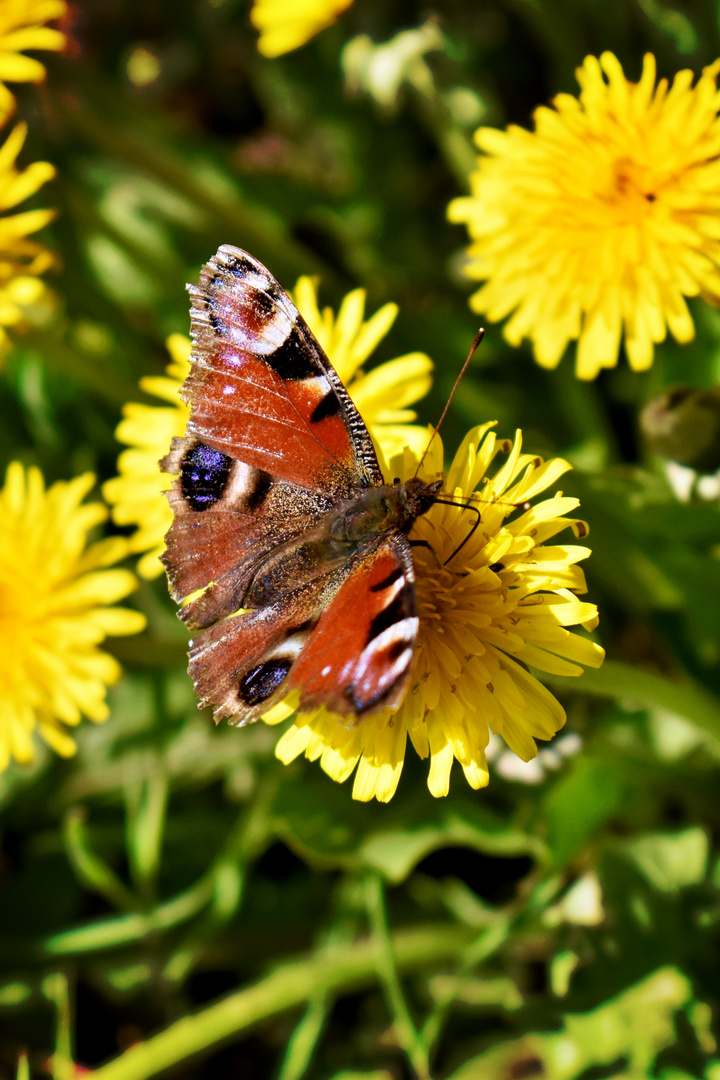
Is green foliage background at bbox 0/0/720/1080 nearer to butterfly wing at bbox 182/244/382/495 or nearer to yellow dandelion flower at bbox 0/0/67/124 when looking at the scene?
yellow dandelion flower at bbox 0/0/67/124

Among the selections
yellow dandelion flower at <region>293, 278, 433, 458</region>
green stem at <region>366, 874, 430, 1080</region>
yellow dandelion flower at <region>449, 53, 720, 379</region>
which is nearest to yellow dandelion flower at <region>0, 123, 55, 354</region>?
yellow dandelion flower at <region>293, 278, 433, 458</region>

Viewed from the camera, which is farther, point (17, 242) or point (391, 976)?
point (17, 242)

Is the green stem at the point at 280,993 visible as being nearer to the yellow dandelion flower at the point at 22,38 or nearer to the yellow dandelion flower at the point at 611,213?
the yellow dandelion flower at the point at 611,213

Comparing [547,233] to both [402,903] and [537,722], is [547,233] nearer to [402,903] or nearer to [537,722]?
[537,722]

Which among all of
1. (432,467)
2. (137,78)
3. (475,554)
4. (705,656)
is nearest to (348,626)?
(475,554)

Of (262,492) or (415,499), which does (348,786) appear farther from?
(415,499)

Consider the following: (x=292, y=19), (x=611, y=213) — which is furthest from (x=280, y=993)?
(x=292, y=19)

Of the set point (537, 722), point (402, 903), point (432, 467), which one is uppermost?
point (432, 467)

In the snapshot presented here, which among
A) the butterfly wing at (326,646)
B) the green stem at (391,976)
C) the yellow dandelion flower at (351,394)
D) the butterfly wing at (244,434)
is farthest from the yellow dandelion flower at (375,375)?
the green stem at (391,976)
